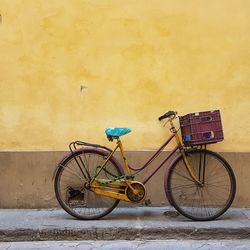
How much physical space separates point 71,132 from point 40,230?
142 centimetres

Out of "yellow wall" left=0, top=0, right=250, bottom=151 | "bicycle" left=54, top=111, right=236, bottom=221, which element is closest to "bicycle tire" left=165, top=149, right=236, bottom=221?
"bicycle" left=54, top=111, right=236, bottom=221

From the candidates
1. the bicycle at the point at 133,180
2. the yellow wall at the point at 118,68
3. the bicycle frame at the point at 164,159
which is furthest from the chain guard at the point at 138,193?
the yellow wall at the point at 118,68

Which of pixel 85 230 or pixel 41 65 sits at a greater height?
pixel 41 65

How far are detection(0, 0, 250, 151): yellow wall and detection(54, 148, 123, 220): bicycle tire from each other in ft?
1.17

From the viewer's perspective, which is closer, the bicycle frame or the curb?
the curb

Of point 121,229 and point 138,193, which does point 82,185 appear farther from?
point 121,229

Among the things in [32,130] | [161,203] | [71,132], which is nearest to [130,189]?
[161,203]

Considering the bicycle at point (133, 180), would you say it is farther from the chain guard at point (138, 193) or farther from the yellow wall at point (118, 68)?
the yellow wall at point (118, 68)

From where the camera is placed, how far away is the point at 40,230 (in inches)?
214

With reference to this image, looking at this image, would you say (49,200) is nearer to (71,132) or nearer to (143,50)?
(71,132)

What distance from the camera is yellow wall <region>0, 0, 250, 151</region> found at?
6.31 metres

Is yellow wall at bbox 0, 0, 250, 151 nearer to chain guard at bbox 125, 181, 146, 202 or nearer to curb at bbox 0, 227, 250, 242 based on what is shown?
chain guard at bbox 125, 181, 146, 202

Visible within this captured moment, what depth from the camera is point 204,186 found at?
6297mm

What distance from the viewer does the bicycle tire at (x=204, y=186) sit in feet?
19.9
